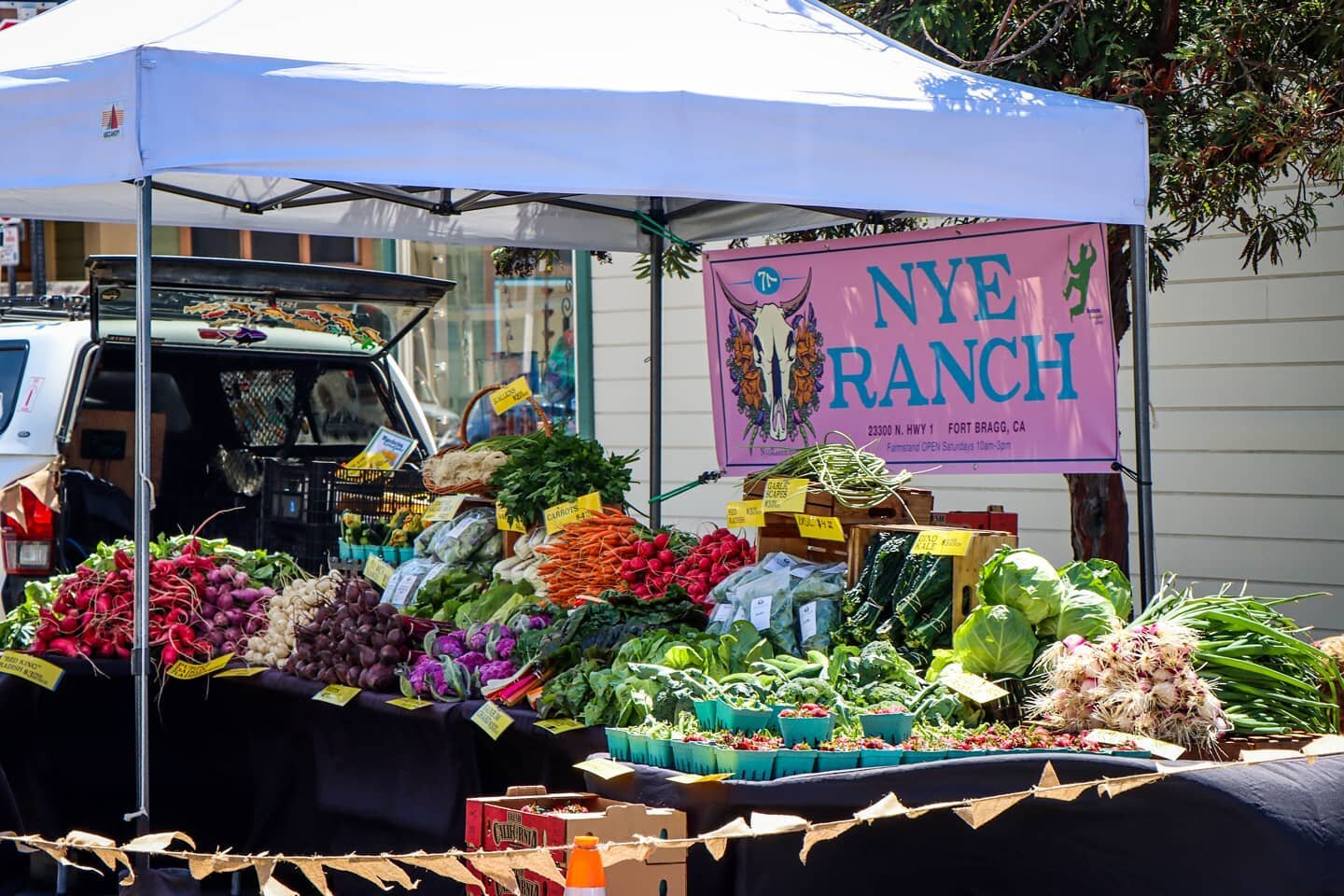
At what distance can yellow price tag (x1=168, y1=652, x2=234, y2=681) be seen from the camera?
540cm

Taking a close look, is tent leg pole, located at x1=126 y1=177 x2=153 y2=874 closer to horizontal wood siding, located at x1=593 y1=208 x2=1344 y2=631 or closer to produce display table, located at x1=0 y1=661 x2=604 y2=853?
produce display table, located at x1=0 y1=661 x2=604 y2=853

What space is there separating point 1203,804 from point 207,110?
9.36 feet

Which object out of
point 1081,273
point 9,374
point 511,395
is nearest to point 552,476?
point 511,395

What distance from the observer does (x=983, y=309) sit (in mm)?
5754

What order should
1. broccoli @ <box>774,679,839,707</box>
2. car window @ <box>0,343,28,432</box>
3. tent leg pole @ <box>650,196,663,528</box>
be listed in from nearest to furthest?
broccoli @ <box>774,679,839,707</box>, car window @ <box>0,343,28,432</box>, tent leg pole @ <box>650,196,663,528</box>

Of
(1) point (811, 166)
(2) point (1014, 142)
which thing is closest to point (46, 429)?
(1) point (811, 166)

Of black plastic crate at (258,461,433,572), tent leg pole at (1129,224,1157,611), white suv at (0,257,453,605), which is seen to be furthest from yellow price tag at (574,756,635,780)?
white suv at (0,257,453,605)

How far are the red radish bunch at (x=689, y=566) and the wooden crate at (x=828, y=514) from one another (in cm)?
15

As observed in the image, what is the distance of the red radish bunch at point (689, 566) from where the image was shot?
523 centimetres

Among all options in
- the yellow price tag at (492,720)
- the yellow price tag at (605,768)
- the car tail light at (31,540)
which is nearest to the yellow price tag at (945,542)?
the yellow price tag at (605,768)

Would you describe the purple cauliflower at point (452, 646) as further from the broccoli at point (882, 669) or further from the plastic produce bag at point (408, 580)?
the broccoli at point (882, 669)

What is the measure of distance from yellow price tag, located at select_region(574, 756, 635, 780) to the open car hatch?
3472 mm

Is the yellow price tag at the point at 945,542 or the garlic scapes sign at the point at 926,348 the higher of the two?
the garlic scapes sign at the point at 926,348

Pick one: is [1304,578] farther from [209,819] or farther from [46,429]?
[46,429]
